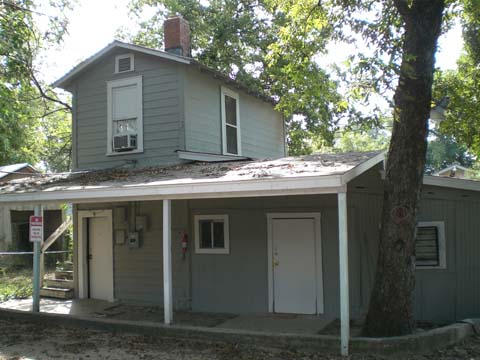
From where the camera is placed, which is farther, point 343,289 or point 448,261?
point 448,261

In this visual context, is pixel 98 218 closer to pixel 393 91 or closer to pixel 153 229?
pixel 153 229

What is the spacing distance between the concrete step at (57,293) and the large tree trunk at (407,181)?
26.1 feet

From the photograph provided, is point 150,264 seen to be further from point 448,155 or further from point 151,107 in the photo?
point 448,155

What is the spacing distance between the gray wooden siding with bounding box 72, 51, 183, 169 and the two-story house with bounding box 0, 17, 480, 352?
0.11 feet

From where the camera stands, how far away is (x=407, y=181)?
739 cm

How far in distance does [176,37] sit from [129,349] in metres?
8.24

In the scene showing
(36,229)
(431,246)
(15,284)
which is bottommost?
(15,284)

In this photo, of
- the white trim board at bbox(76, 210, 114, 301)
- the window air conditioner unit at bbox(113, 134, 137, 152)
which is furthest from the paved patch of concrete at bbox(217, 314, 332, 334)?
the window air conditioner unit at bbox(113, 134, 137, 152)

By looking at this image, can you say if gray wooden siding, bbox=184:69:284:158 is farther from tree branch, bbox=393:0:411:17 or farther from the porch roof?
tree branch, bbox=393:0:411:17

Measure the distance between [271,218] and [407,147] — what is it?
3.39 m

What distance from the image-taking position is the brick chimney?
12.5m

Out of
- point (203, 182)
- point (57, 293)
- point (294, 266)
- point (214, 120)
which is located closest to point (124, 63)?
point (214, 120)

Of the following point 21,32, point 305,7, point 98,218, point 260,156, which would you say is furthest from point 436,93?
point 21,32

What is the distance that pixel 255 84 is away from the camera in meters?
20.7
